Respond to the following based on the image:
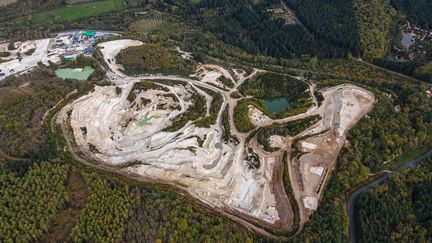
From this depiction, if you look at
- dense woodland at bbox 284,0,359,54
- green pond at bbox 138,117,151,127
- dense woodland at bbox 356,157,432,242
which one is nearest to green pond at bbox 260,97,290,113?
green pond at bbox 138,117,151,127

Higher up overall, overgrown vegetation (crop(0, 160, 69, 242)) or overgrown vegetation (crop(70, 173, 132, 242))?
overgrown vegetation (crop(70, 173, 132, 242))

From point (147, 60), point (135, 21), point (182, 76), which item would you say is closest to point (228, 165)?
point (182, 76)

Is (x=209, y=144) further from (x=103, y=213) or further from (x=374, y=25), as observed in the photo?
(x=374, y=25)

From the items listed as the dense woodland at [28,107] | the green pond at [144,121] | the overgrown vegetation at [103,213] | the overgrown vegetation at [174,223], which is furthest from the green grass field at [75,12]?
the overgrown vegetation at [174,223]

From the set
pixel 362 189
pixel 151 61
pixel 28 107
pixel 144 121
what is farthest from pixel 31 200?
pixel 362 189

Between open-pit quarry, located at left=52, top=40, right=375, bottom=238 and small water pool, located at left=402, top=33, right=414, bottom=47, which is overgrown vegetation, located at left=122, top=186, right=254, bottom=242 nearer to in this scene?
open-pit quarry, located at left=52, top=40, right=375, bottom=238

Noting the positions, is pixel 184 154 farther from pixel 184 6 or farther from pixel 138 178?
pixel 184 6
